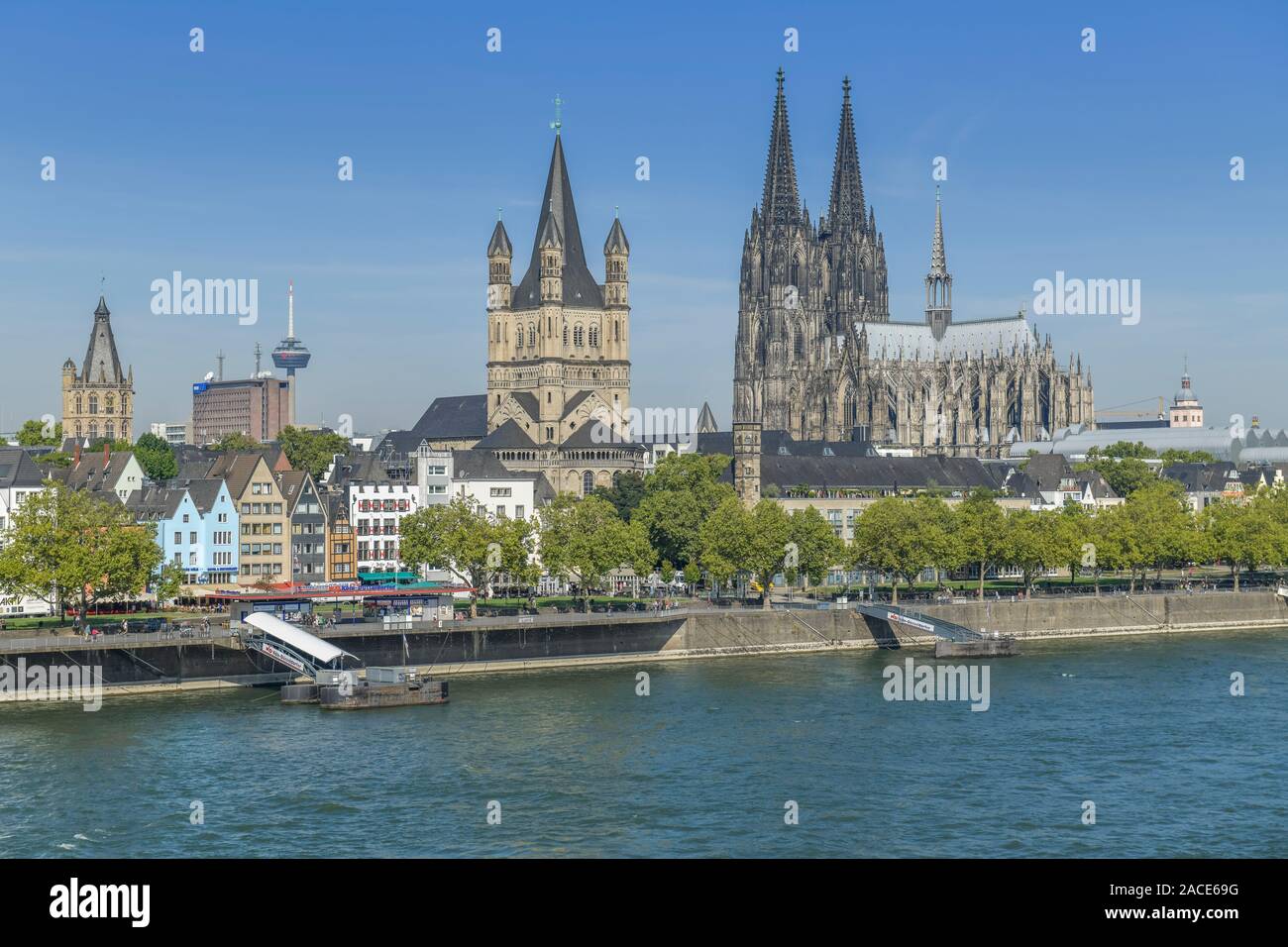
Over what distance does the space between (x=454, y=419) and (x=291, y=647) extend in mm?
87813

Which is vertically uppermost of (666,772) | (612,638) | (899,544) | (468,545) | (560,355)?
(560,355)

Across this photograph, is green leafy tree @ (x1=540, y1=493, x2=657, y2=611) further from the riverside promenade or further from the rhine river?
the rhine river

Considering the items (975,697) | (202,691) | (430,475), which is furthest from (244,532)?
(975,697)

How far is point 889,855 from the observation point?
40.4m

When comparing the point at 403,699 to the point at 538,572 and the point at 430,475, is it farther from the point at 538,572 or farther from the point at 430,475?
the point at 430,475

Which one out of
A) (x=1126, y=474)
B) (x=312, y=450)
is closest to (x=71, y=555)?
(x=312, y=450)

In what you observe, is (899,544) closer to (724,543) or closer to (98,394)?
(724,543)

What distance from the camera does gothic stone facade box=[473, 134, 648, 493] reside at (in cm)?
13750

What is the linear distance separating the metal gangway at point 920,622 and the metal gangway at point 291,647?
31.3 metres

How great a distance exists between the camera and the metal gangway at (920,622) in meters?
89.1

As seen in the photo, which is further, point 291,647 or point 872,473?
point 872,473

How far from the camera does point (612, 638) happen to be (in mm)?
83375

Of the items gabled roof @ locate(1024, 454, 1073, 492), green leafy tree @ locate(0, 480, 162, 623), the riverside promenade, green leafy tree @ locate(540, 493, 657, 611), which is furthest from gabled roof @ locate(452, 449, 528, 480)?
gabled roof @ locate(1024, 454, 1073, 492)

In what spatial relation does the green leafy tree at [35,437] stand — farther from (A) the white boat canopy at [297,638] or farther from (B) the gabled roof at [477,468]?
(A) the white boat canopy at [297,638]
